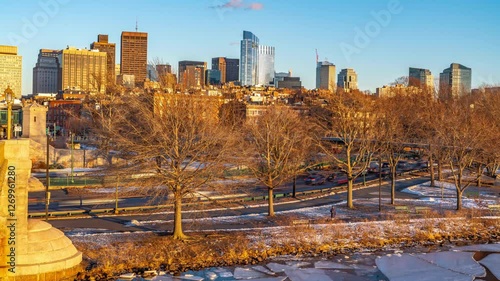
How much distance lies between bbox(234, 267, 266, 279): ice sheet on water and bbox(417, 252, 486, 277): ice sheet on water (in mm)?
8007

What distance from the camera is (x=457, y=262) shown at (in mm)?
24719

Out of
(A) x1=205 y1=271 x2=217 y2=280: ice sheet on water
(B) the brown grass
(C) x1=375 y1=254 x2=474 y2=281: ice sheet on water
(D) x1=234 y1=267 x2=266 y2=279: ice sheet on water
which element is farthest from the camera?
(B) the brown grass

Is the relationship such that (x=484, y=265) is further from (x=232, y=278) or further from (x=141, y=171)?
(x=141, y=171)

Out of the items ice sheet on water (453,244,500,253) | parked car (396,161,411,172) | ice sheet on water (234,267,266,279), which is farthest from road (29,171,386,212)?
parked car (396,161,411,172)

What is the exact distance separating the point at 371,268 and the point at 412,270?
164 centimetres

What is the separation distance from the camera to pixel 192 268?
74.1 ft

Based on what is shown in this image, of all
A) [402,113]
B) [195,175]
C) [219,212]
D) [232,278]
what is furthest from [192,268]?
[402,113]

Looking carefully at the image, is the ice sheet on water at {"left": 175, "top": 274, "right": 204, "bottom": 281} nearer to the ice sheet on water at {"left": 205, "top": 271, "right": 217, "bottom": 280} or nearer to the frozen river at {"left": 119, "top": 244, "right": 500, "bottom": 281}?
the frozen river at {"left": 119, "top": 244, "right": 500, "bottom": 281}

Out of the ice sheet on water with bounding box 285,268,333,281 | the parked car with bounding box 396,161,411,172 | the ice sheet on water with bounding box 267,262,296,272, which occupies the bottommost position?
the ice sheet on water with bounding box 267,262,296,272

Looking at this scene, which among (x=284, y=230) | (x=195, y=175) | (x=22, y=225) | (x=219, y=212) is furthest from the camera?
(x=219, y=212)

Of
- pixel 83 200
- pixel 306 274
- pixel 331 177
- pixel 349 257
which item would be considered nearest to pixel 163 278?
pixel 306 274

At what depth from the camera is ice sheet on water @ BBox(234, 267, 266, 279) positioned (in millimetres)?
21600

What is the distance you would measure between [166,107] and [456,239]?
1701 centimetres

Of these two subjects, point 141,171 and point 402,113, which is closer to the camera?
point 141,171
